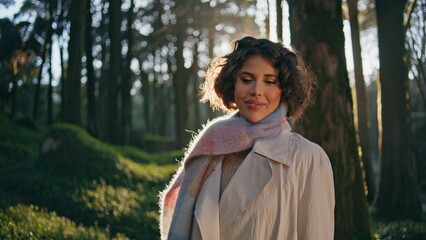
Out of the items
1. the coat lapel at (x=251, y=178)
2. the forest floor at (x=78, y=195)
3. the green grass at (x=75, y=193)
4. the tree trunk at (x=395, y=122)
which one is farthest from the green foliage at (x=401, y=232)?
the coat lapel at (x=251, y=178)

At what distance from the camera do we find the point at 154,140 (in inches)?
1153

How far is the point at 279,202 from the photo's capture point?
93.5 inches

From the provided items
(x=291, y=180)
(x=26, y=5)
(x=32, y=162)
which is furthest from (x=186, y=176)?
(x=26, y=5)

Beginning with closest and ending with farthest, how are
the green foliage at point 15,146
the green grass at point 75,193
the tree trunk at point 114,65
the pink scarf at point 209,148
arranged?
the pink scarf at point 209,148, the green grass at point 75,193, the green foliage at point 15,146, the tree trunk at point 114,65

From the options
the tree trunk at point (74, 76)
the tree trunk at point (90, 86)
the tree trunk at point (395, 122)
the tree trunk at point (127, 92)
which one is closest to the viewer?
the tree trunk at point (395, 122)

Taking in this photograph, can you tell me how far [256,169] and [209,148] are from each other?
301 millimetres

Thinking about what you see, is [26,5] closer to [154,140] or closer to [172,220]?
[154,140]

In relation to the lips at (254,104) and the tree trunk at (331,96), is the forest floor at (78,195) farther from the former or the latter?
the lips at (254,104)

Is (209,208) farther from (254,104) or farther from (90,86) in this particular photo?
(90,86)

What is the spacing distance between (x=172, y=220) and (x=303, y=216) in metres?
0.69

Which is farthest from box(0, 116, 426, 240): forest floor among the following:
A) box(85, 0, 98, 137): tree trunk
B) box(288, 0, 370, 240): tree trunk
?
box(85, 0, 98, 137): tree trunk

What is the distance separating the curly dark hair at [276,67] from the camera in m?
2.61

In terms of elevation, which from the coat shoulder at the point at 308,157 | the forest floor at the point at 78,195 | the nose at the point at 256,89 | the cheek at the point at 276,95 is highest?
the nose at the point at 256,89

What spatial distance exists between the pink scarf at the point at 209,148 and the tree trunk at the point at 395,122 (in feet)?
25.3
